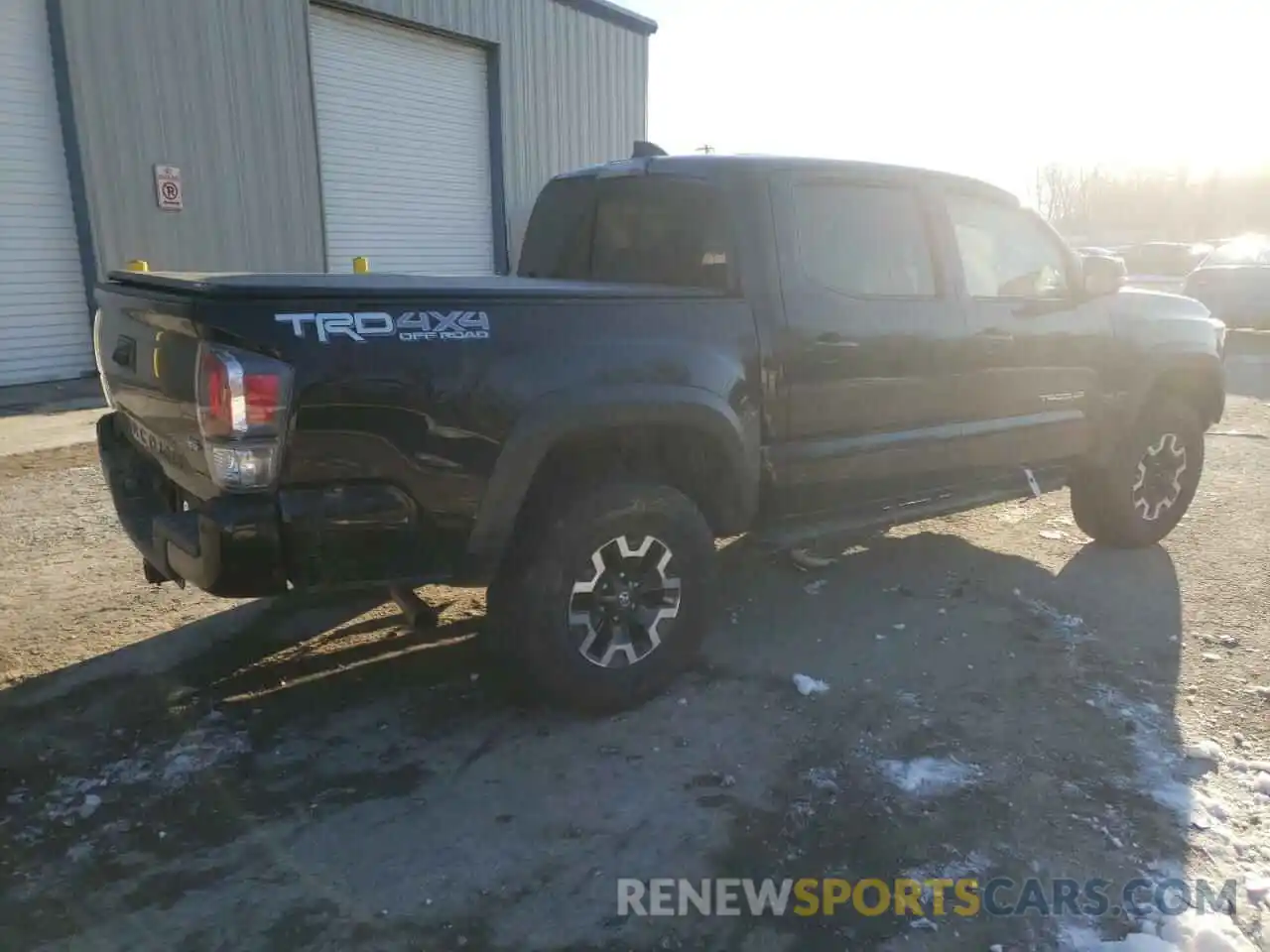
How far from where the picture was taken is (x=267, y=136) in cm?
1119

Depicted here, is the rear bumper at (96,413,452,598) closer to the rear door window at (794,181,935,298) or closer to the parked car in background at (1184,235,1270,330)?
the rear door window at (794,181,935,298)

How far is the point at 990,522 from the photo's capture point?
6.06m

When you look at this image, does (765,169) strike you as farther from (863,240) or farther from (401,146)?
(401,146)

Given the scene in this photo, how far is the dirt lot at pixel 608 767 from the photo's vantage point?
2.46 metres

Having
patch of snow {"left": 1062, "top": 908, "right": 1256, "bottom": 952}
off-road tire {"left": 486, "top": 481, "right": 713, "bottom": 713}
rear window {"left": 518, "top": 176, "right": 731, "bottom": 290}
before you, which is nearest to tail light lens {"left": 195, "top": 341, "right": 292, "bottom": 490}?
off-road tire {"left": 486, "top": 481, "right": 713, "bottom": 713}

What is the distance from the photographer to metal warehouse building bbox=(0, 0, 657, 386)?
956 cm

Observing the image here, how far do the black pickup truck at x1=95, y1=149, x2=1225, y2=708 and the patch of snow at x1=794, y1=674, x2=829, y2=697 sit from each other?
1.49 feet

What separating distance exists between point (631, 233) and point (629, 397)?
1272 millimetres

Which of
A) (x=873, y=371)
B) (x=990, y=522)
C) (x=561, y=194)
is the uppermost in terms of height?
(x=561, y=194)

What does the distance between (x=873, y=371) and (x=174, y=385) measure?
8.67 feet

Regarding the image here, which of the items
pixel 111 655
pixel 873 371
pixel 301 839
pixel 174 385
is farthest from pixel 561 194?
pixel 301 839

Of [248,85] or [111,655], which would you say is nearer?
[111,655]

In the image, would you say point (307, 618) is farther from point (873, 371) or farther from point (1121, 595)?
point (1121, 595)

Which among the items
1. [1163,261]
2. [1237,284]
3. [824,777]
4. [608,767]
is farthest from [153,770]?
[1163,261]
